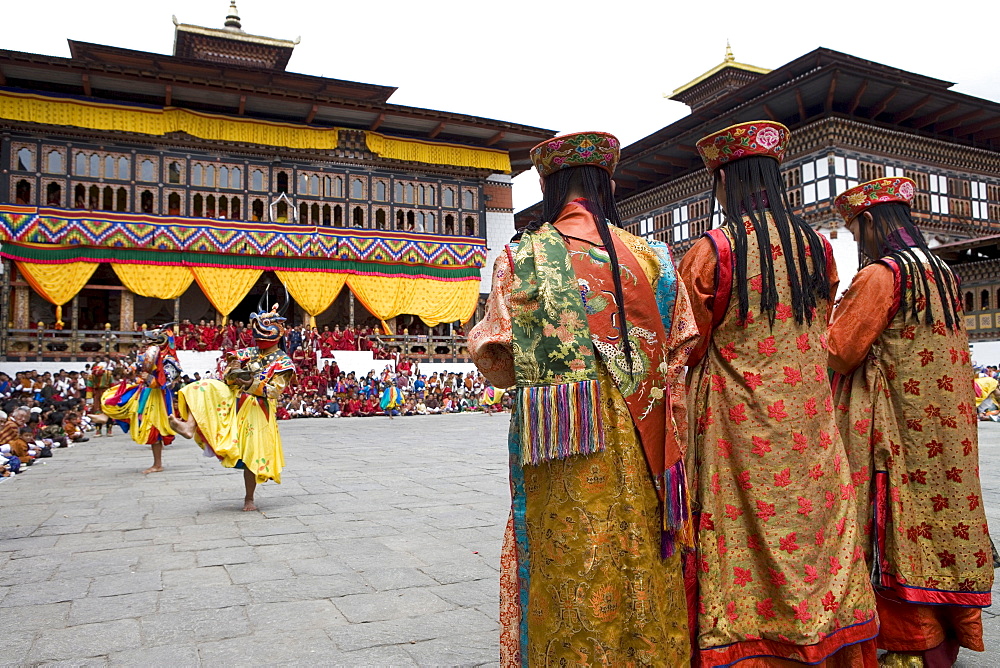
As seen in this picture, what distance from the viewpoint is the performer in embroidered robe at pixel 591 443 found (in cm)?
203

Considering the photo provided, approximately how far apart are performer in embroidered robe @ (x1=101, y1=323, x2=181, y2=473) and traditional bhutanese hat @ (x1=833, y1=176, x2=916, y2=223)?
8381 millimetres

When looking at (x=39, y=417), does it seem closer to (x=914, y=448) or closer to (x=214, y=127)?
(x=914, y=448)

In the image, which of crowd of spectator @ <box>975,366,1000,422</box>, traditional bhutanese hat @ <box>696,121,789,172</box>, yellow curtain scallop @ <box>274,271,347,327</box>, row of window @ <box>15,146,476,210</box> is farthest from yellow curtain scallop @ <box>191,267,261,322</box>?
traditional bhutanese hat @ <box>696,121,789,172</box>

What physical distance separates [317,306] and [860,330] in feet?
79.9

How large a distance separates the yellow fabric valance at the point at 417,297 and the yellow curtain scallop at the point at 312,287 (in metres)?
0.58

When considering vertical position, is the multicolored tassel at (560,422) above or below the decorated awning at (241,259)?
below

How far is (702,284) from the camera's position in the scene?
252cm

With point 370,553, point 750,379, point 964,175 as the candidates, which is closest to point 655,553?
point 750,379

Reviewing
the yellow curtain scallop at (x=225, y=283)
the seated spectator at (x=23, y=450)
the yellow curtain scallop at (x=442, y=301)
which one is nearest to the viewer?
the seated spectator at (x=23, y=450)

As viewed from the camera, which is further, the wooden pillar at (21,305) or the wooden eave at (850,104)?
the wooden pillar at (21,305)

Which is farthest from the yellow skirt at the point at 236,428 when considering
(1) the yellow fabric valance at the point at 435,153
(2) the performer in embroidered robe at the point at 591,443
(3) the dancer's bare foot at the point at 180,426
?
(1) the yellow fabric valance at the point at 435,153

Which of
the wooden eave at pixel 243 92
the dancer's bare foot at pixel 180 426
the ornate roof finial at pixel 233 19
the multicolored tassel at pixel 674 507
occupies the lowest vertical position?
the dancer's bare foot at pixel 180 426

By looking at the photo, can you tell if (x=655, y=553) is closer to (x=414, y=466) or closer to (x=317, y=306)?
(x=414, y=466)

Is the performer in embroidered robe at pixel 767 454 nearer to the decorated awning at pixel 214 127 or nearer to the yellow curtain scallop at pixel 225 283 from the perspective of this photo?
the yellow curtain scallop at pixel 225 283
